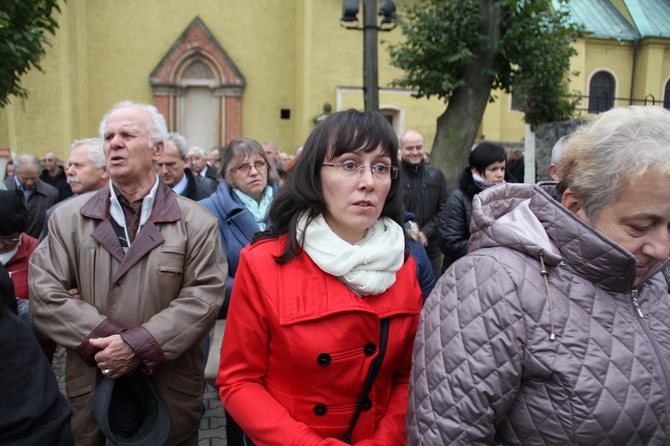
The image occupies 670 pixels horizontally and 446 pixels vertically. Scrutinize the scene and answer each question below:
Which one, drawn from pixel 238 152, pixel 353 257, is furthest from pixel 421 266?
pixel 238 152

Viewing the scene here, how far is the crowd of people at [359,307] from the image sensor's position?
4.98 feet

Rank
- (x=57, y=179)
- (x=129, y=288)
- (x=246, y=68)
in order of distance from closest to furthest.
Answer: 1. (x=129, y=288)
2. (x=57, y=179)
3. (x=246, y=68)

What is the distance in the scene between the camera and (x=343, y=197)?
2.01 meters

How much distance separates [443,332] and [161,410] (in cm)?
161

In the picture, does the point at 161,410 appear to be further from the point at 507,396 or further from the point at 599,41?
the point at 599,41

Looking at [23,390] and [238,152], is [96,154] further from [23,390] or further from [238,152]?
[23,390]

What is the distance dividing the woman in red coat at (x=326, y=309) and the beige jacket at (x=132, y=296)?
72 centimetres

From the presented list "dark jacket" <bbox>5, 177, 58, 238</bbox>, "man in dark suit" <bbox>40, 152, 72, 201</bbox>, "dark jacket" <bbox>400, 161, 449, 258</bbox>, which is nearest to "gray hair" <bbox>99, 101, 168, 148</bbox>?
"dark jacket" <bbox>400, 161, 449, 258</bbox>

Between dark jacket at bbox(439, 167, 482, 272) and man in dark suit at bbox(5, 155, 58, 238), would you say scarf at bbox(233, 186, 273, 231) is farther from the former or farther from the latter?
man in dark suit at bbox(5, 155, 58, 238)

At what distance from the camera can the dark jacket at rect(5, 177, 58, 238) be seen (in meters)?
6.93

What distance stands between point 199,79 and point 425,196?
58.3 ft

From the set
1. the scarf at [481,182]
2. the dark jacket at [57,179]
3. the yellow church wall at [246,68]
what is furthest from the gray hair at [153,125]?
the yellow church wall at [246,68]

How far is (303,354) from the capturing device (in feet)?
6.23

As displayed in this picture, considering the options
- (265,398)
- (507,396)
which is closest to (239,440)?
(265,398)
